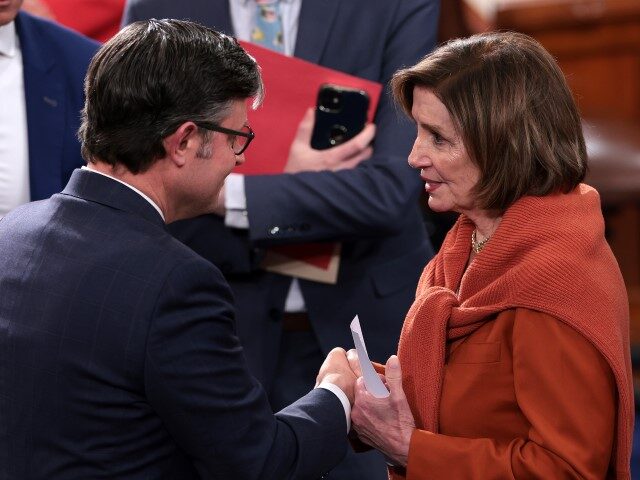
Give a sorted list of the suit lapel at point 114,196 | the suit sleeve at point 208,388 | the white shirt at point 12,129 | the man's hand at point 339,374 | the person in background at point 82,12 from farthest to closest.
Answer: the person in background at point 82,12 → the white shirt at point 12,129 → the man's hand at point 339,374 → the suit lapel at point 114,196 → the suit sleeve at point 208,388

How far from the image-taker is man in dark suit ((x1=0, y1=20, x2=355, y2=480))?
1.71 metres

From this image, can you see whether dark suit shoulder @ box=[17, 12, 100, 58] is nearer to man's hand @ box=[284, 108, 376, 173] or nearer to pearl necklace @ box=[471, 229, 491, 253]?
man's hand @ box=[284, 108, 376, 173]

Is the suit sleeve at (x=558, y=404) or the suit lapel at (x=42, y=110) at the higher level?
the suit lapel at (x=42, y=110)

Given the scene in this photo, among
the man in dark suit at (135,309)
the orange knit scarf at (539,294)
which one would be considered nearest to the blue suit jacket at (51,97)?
the man in dark suit at (135,309)

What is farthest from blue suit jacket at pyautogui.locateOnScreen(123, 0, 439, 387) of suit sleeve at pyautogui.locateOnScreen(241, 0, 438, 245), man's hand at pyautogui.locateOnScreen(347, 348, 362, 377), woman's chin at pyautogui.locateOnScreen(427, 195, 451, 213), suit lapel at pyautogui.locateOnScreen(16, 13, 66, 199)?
woman's chin at pyautogui.locateOnScreen(427, 195, 451, 213)

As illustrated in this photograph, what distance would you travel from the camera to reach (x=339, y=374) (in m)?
2.08

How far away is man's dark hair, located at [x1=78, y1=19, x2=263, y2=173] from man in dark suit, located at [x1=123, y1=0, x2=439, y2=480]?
0.68 meters

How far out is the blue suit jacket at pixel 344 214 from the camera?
2.51 m

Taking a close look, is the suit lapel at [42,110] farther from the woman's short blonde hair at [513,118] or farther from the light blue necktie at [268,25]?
the woman's short blonde hair at [513,118]

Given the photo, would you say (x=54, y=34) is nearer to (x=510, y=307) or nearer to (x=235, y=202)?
(x=235, y=202)

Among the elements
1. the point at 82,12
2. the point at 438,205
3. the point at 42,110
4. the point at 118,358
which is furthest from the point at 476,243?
the point at 82,12

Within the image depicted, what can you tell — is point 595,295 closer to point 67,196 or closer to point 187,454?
point 187,454

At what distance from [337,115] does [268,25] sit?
0.94 ft

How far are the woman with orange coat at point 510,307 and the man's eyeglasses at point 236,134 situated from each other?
11.6 inches
